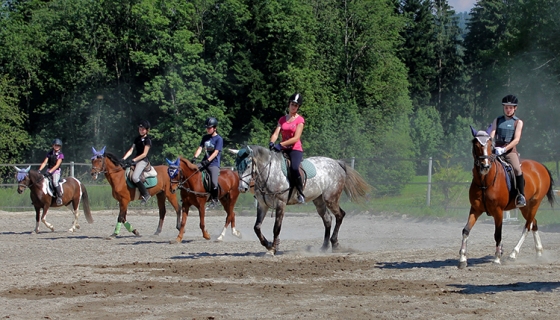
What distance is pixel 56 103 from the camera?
63938 mm

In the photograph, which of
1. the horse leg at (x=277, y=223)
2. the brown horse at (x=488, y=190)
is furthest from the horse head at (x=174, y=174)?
the brown horse at (x=488, y=190)

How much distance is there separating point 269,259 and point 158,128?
4427cm

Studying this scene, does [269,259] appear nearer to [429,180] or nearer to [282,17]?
[429,180]

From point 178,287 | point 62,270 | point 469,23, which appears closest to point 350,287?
point 178,287

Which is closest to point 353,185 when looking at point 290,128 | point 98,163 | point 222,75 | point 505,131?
point 290,128

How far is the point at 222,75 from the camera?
196 ft

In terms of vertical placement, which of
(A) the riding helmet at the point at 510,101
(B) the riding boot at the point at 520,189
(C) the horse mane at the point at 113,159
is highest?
(A) the riding helmet at the point at 510,101

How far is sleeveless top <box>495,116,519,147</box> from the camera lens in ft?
45.2

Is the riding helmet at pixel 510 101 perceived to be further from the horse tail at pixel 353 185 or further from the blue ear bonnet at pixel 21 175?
the blue ear bonnet at pixel 21 175

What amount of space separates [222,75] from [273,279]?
48488mm

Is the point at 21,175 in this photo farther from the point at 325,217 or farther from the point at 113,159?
the point at 325,217

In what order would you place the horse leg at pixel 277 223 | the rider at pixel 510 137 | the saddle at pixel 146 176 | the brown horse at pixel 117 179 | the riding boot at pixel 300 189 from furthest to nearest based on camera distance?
the saddle at pixel 146 176 < the brown horse at pixel 117 179 < the riding boot at pixel 300 189 < the horse leg at pixel 277 223 < the rider at pixel 510 137

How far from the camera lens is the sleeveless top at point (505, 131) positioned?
13789mm

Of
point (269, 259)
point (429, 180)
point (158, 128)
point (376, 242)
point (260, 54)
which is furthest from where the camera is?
point (260, 54)
